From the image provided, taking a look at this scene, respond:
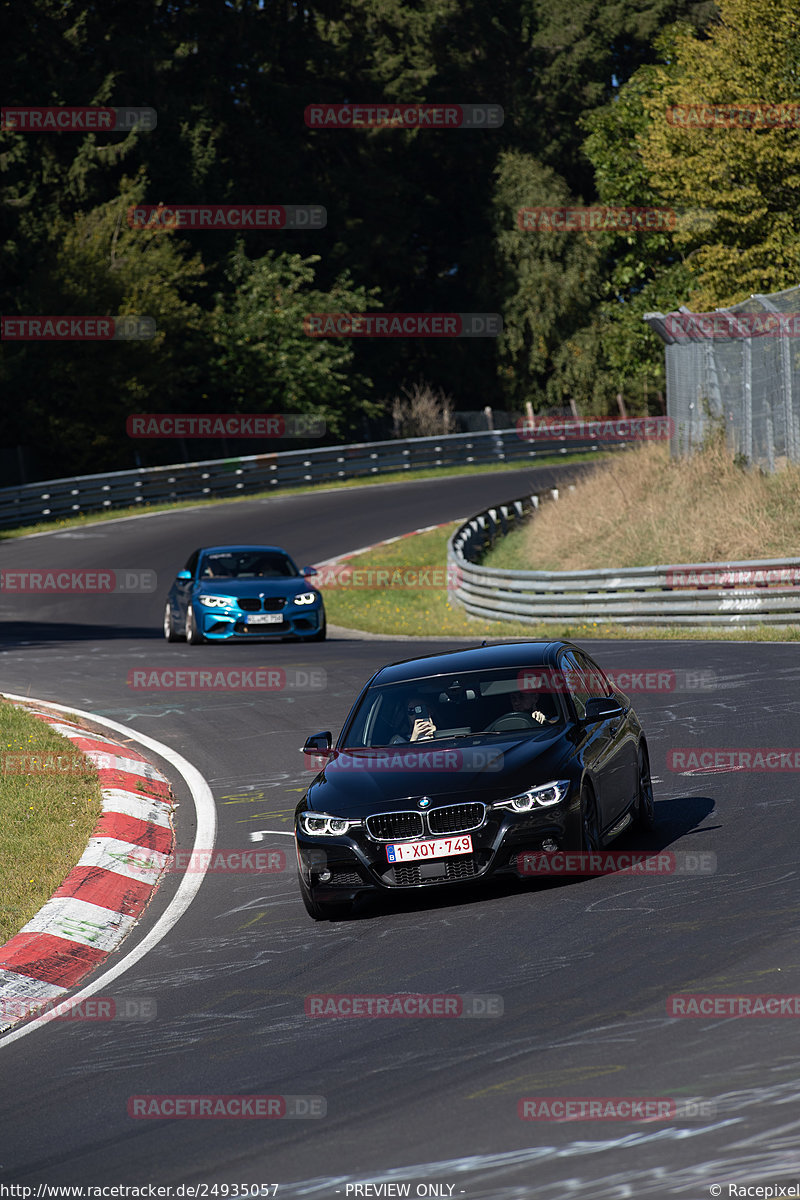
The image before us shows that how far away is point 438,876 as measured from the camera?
27.8 feet

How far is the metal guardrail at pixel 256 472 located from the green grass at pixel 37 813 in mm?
29348

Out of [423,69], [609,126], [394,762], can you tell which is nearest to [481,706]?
[394,762]

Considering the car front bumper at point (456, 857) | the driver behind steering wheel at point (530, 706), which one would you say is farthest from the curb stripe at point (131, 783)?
the car front bumper at point (456, 857)

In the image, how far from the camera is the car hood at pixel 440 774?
28.1 ft

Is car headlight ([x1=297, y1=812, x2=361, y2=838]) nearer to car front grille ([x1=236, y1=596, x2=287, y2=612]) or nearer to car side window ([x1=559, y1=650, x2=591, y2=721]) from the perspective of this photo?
car side window ([x1=559, y1=650, x2=591, y2=721])

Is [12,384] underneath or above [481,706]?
above

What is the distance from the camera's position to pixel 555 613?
977 inches

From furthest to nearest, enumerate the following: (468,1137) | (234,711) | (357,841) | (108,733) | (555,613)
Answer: (555,613) < (234,711) < (108,733) < (357,841) < (468,1137)

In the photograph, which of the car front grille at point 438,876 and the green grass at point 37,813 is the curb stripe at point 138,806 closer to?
the green grass at point 37,813

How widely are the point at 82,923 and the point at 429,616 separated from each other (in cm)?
1990

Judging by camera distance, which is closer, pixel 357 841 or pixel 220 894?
pixel 357 841

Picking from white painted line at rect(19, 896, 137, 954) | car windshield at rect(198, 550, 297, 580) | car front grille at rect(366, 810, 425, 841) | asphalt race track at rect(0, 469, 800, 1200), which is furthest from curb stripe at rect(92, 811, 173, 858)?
car windshield at rect(198, 550, 297, 580)

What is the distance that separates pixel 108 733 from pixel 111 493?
30888mm

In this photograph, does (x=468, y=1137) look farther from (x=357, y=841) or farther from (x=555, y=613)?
(x=555, y=613)
